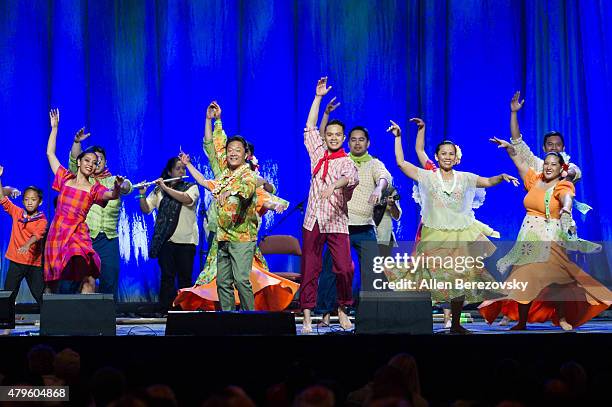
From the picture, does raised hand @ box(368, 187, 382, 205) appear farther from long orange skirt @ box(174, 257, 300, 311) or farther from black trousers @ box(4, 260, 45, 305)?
black trousers @ box(4, 260, 45, 305)

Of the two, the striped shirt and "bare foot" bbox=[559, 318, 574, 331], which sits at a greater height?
the striped shirt

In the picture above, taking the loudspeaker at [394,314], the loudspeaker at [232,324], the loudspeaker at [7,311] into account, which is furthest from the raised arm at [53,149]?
the loudspeaker at [394,314]

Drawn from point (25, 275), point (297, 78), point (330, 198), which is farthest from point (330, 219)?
point (297, 78)

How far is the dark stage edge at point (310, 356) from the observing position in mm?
5523

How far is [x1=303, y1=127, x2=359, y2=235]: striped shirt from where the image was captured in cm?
758

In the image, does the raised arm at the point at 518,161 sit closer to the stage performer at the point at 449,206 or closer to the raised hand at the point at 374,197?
the stage performer at the point at 449,206

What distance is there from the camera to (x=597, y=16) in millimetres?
11188

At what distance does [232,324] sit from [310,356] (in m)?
0.59

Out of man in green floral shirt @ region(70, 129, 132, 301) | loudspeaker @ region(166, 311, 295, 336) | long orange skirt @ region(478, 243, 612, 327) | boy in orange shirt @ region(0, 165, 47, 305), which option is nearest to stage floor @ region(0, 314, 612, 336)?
long orange skirt @ region(478, 243, 612, 327)

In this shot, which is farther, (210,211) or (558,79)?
(558,79)

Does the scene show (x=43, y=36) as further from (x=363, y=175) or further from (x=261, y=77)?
(x=363, y=175)

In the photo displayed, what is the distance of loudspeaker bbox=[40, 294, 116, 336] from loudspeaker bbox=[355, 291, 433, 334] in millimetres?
1636

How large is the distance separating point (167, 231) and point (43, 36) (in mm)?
2945

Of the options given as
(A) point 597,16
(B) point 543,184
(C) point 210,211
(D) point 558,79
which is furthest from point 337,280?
(A) point 597,16
